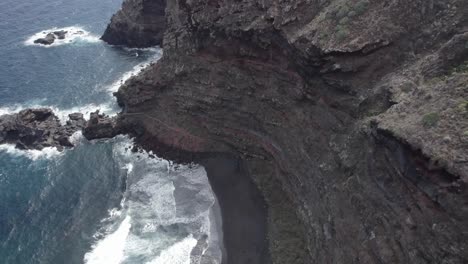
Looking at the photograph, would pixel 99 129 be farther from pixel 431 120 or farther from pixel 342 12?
pixel 431 120

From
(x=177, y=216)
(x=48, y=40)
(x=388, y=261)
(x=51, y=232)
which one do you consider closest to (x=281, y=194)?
(x=177, y=216)

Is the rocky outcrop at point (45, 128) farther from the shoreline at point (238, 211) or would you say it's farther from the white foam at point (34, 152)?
the shoreline at point (238, 211)

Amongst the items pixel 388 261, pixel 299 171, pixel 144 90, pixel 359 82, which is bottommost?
pixel 144 90

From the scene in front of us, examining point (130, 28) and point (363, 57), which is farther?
point (130, 28)

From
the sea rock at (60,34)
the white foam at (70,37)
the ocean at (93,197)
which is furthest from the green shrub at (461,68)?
the sea rock at (60,34)

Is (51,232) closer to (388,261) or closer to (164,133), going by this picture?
(164,133)

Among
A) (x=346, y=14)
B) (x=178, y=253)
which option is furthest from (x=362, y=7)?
(x=178, y=253)

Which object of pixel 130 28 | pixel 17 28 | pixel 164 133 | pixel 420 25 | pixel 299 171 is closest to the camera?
pixel 420 25
